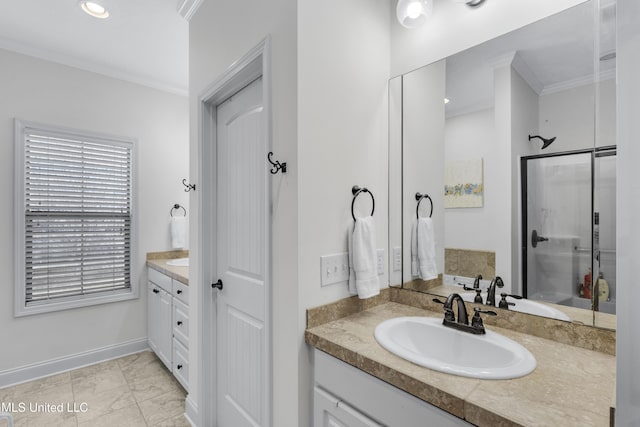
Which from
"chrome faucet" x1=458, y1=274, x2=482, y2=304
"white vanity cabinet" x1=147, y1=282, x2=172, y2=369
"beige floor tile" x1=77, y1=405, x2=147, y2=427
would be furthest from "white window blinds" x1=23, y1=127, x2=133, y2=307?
"chrome faucet" x1=458, y1=274, x2=482, y2=304

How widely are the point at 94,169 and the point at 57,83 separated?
769 mm

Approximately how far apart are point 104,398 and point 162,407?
0.49m

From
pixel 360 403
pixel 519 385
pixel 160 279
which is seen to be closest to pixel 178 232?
pixel 160 279

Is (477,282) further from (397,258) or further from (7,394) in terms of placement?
(7,394)

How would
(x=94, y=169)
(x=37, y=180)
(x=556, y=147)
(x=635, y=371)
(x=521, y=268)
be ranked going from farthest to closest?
(x=94, y=169)
(x=37, y=180)
(x=521, y=268)
(x=556, y=147)
(x=635, y=371)

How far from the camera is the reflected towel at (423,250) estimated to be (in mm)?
1517

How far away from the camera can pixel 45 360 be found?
2.62m

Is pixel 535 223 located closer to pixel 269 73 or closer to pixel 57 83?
pixel 269 73

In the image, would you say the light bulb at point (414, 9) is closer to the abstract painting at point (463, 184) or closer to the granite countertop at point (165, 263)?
the abstract painting at point (463, 184)

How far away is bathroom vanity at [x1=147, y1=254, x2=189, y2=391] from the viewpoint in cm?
226

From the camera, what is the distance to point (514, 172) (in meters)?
1.27

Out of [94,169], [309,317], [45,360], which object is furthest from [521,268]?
[45,360]

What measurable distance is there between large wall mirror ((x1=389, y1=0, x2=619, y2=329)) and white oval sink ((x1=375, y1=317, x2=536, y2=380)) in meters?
0.24

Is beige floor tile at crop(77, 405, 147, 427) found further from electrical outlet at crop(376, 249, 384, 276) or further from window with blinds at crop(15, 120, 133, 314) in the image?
electrical outlet at crop(376, 249, 384, 276)
